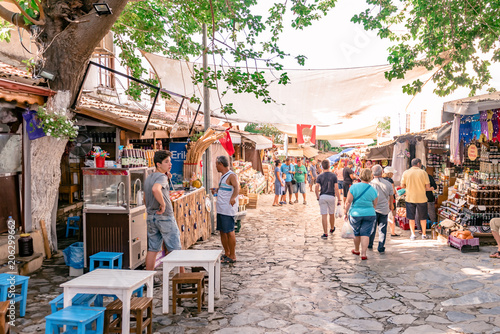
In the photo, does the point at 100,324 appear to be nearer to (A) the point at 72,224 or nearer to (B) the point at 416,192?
(A) the point at 72,224

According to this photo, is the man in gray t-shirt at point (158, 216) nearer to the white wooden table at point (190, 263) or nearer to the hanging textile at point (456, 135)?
the white wooden table at point (190, 263)

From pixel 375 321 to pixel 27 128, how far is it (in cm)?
634

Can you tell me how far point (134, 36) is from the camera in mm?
10477

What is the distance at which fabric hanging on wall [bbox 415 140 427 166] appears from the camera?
454 inches

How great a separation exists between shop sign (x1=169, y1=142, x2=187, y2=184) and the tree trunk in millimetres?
3690

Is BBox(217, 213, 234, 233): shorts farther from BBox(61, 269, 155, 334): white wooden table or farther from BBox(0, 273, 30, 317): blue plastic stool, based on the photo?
BBox(0, 273, 30, 317): blue plastic stool

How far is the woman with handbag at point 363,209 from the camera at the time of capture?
24.4 feet

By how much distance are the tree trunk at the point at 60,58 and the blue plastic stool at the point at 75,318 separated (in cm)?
428

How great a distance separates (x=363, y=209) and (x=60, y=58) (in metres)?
6.12

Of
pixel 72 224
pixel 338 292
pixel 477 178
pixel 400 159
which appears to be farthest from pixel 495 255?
pixel 72 224

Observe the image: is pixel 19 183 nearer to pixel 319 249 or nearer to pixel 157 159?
pixel 157 159

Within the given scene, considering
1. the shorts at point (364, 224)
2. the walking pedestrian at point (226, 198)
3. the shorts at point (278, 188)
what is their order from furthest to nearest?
the shorts at point (278, 188) → the shorts at point (364, 224) → the walking pedestrian at point (226, 198)

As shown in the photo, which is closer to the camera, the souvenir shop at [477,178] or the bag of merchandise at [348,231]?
the souvenir shop at [477,178]

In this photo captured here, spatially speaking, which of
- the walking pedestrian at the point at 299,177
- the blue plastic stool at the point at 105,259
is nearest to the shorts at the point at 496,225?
the blue plastic stool at the point at 105,259
